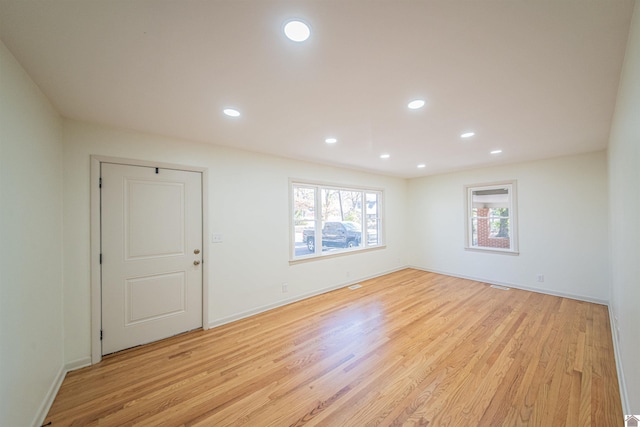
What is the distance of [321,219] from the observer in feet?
14.9

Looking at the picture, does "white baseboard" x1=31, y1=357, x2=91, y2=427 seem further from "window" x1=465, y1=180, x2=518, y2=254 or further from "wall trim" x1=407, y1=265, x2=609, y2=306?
"window" x1=465, y1=180, x2=518, y2=254

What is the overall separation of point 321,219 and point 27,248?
3539 millimetres

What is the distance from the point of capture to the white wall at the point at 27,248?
1383mm

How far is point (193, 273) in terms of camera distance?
307 cm

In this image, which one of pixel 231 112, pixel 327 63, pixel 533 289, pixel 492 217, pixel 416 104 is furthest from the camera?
pixel 492 217

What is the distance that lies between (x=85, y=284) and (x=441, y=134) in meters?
4.22

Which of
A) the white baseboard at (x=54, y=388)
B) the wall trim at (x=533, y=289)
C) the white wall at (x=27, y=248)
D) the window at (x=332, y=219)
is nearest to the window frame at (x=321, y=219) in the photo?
the window at (x=332, y=219)

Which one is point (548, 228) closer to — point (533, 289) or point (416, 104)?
point (533, 289)

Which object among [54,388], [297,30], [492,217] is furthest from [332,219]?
[54,388]

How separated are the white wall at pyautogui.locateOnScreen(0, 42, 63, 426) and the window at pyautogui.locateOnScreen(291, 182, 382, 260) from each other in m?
2.73

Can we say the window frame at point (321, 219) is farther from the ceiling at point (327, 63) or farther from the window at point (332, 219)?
the ceiling at point (327, 63)

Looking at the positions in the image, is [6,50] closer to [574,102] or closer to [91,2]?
[91,2]

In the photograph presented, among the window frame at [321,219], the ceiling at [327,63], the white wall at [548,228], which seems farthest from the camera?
the window frame at [321,219]

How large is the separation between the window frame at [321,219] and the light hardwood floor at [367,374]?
113cm
